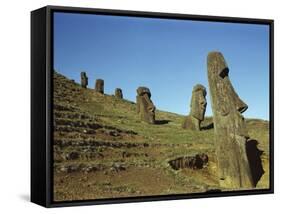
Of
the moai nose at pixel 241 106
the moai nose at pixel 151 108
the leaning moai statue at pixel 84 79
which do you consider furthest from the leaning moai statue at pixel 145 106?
the moai nose at pixel 241 106

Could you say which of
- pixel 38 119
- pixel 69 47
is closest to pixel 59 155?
pixel 38 119

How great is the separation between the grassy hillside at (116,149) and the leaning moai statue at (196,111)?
74 mm

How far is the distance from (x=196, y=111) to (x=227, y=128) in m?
0.52

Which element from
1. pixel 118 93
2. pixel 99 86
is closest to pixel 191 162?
pixel 118 93

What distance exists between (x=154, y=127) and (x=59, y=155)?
1186 mm

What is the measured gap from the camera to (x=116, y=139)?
27.7ft

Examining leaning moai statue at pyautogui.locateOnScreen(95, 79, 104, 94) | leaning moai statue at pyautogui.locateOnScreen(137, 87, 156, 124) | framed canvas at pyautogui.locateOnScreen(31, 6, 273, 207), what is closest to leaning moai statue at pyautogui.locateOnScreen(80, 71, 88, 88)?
framed canvas at pyautogui.locateOnScreen(31, 6, 273, 207)

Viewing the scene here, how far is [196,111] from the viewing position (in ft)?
29.1

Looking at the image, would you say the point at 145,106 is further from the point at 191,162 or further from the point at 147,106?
the point at 191,162

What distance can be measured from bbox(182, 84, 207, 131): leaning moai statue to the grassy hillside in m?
0.07

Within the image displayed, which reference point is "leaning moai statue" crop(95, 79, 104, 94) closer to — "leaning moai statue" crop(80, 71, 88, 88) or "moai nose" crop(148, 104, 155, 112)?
"leaning moai statue" crop(80, 71, 88, 88)

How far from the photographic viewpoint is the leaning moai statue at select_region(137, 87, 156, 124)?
8.52m

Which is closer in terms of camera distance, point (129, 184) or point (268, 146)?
point (129, 184)

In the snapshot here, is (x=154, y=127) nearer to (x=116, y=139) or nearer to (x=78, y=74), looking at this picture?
(x=116, y=139)
